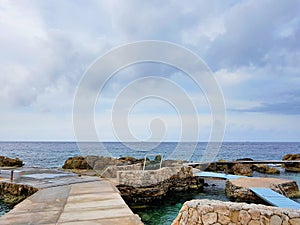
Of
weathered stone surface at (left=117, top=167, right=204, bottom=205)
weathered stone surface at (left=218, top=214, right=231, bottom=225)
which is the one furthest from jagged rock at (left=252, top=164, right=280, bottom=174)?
weathered stone surface at (left=218, top=214, right=231, bottom=225)


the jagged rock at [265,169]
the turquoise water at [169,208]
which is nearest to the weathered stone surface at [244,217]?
the turquoise water at [169,208]

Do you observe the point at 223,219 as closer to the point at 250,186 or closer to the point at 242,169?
the point at 250,186

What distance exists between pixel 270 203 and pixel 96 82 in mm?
10095

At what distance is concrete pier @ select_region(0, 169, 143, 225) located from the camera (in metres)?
5.54

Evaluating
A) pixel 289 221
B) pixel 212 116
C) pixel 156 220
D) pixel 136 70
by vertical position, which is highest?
pixel 136 70

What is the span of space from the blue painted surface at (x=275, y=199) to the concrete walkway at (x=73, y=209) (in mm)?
4863

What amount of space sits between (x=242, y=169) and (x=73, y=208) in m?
18.2

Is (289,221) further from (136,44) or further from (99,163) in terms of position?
(99,163)

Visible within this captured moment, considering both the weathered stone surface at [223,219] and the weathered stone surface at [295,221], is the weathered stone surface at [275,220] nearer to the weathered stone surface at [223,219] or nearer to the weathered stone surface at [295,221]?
the weathered stone surface at [295,221]

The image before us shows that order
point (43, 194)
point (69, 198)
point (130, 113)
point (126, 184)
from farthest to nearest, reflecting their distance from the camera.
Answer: point (130, 113), point (126, 184), point (43, 194), point (69, 198)

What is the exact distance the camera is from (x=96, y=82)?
48.8ft

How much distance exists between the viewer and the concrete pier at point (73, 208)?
5535 millimetres

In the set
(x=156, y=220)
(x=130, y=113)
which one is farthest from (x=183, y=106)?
(x=156, y=220)

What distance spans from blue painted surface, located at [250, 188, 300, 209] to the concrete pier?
4863 millimetres
